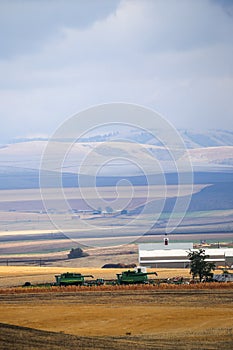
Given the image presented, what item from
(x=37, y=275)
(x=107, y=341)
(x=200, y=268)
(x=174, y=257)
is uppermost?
(x=174, y=257)

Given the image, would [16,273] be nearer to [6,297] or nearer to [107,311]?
[6,297]

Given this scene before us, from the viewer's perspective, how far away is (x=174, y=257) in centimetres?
10406

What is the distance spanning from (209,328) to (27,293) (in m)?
22.8

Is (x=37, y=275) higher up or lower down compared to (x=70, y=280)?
higher up

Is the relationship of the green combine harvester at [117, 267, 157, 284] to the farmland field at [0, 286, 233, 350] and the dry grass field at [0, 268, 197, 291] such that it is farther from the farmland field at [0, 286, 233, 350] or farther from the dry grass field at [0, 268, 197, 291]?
the dry grass field at [0, 268, 197, 291]

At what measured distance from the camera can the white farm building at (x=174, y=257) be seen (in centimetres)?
10056

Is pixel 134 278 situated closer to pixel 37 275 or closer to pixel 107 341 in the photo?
pixel 37 275

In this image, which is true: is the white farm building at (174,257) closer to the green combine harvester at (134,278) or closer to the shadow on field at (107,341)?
the green combine harvester at (134,278)

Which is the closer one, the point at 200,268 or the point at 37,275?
the point at 200,268

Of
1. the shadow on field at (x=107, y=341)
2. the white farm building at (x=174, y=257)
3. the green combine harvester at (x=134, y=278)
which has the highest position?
the white farm building at (x=174, y=257)

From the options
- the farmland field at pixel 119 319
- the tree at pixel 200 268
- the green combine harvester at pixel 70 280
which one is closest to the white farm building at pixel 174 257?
the tree at pixel 200 268

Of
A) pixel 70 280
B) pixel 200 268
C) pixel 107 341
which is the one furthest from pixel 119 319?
pixel 200 268

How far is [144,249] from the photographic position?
357ft

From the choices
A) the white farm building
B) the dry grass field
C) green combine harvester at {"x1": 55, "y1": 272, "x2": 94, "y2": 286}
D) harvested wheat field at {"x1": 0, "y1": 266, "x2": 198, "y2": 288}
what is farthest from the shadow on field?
the white farm building
